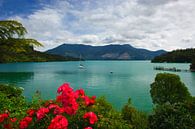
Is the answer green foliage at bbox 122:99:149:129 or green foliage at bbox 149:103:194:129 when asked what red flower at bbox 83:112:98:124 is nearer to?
green foliage at bbox 122:99:149:129

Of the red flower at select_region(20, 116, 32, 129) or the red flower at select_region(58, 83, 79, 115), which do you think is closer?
the red flower at select_region(20, 116, 32, 129)

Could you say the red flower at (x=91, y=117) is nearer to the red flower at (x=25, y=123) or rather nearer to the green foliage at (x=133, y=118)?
the red flower at (x=25, y=123)

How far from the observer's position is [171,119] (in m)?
15.2

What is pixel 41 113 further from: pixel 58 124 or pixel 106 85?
pixel 106 85

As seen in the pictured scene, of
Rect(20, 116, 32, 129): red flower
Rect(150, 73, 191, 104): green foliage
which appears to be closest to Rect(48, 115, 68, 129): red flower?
Rect(20, 116, 32, 129): red flower

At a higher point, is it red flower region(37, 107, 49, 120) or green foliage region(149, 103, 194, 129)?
red flower region(37, 107, 49, 120)

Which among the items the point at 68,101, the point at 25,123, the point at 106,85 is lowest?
the point at 106,85

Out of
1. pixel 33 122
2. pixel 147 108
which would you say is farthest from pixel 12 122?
pixel 147 108

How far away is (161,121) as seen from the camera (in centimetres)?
1542

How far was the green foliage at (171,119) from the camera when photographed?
1507 cm

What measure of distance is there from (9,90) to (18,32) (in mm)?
6629

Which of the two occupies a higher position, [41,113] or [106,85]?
[41,113]

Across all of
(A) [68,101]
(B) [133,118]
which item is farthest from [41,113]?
(B) [133,118]

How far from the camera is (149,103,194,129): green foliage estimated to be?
15.1 meters
